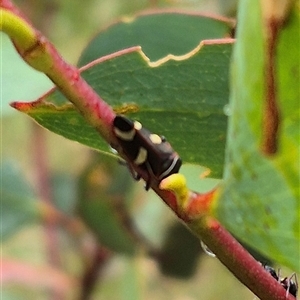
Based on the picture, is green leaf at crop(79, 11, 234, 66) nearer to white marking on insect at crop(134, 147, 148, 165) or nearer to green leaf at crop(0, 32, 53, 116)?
green leaf at crop(0, 32, 53, 116)

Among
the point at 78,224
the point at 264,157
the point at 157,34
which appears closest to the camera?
the point at 264,157

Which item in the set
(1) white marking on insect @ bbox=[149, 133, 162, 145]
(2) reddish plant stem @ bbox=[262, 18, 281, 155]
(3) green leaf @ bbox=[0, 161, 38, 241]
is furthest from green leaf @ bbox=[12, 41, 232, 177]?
(3) green leaf @ bbox=[0, 161, 38, 241]

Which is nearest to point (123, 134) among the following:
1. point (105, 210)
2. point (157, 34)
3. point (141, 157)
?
point (141, 157)

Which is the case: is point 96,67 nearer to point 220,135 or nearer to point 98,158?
point 220,135

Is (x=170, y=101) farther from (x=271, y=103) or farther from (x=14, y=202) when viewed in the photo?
(x=14, y=202)

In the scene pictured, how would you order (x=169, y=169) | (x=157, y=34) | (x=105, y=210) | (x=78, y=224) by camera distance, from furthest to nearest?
(x=78, y=224)
(x=105, y=210)
(x=157, y=34)
(x=169, y=169)

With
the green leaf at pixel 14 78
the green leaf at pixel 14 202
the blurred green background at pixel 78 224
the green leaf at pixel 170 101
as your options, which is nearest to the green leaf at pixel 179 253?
the blurred green background at pixel 78 224
